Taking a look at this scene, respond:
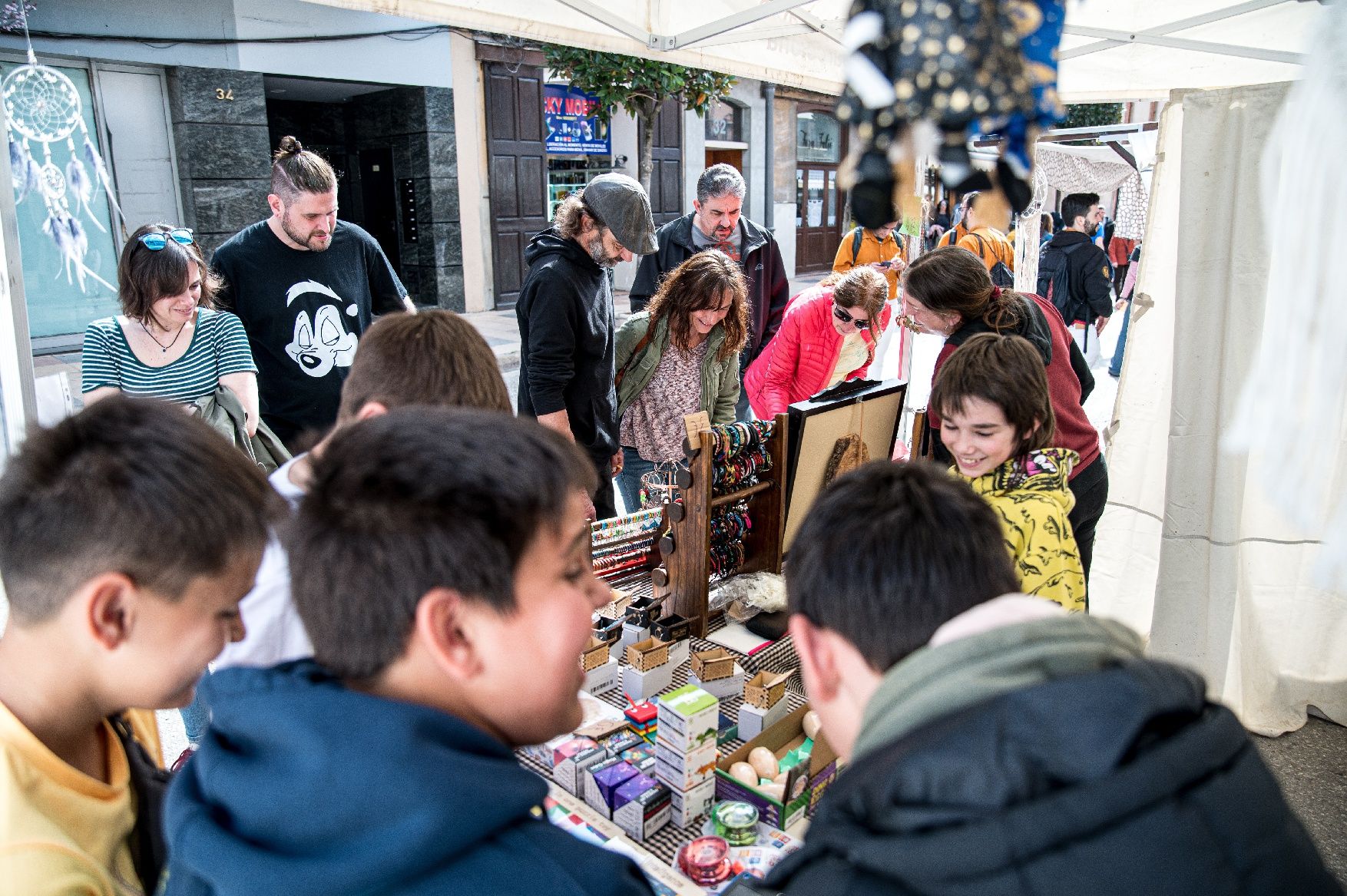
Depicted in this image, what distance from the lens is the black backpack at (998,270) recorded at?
199 inches

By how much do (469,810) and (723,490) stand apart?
1.58 metres

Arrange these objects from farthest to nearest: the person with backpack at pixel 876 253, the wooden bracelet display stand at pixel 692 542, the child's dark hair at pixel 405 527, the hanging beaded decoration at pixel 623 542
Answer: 1. the person with backpack at pixel 876 253
2. the hanging beaded decoration at pixel 623 542
3. the wooden bracelet display stand at pixel 692 542
4. the child's dark hair at pixel 405 527

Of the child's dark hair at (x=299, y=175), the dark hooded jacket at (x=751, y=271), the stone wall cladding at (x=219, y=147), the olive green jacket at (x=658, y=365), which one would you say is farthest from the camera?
the stone wall cladding at (x=219, y=147)


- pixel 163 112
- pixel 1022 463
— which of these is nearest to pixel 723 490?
pixel 1022 463

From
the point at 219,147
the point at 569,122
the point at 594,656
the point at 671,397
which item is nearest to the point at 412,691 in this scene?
the point at 594,656

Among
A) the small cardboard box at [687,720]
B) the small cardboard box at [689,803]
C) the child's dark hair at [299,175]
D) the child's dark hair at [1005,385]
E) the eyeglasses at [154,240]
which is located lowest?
the small cardboard box at [689,803]

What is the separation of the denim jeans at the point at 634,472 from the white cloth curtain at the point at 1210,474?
1.55 m

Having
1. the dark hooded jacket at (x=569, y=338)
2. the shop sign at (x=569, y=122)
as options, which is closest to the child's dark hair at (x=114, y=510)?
the dark hooded jacket at (x=569, y=338)

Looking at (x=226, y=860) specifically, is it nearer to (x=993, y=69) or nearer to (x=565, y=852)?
(x=565, y=852)

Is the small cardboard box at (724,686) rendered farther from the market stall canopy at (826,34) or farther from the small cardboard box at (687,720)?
the market stall canopy at (826,34)

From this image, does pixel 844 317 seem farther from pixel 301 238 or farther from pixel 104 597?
pixel 104 597

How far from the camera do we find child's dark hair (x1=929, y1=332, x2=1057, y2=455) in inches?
74.2

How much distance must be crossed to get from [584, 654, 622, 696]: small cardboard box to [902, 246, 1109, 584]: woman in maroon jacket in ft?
3.85

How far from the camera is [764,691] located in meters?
1.71
